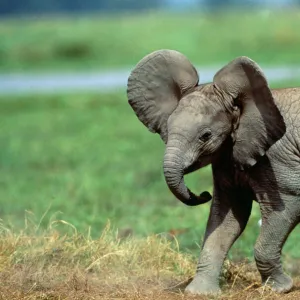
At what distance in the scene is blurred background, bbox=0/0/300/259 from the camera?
10.9 m

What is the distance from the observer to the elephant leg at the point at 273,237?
7.34m

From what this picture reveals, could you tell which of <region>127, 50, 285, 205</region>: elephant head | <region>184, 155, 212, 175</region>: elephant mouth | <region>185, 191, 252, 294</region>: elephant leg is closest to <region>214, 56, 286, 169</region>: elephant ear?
<region>127, 50, 285, 205</region>: elephant head

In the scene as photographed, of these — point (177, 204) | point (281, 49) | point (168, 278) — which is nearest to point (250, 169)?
point (168, 278)

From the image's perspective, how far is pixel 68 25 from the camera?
145ft

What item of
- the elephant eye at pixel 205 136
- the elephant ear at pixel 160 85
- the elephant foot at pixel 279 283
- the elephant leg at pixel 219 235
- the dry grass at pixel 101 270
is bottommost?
the dry grass at pixel 101 270

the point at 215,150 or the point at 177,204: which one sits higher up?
the point at 215,150

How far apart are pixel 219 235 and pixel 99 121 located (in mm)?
11692

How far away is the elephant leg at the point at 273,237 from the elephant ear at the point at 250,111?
A: 39 cm

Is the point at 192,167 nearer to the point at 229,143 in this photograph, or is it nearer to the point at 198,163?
the point at 198,163

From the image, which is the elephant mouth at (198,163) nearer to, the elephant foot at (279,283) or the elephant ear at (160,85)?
the elephant ear at (160,85)

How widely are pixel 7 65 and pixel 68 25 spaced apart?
10.6 m

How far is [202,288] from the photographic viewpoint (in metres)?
7.64

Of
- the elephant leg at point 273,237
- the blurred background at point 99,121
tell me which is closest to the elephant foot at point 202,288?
the elephant leg at point 273,237

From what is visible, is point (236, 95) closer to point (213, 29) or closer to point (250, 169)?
point (250, 169)
